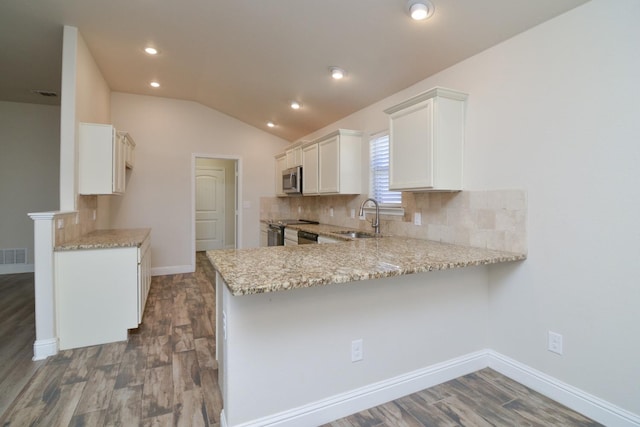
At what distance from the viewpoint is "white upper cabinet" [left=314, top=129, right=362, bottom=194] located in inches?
152

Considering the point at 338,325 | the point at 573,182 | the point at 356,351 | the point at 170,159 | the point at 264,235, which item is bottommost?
the point at 356,351

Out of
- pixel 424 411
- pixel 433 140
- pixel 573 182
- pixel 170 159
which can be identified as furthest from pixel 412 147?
pixel 170 159

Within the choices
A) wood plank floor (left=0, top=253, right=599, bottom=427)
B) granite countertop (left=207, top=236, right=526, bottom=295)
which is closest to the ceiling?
granite countertop (left=207, top=236, right=526, bottom=295)

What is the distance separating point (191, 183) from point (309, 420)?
458 cm

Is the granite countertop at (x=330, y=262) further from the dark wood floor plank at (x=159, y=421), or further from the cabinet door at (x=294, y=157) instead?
the cabinet door at (x=294, y=157)

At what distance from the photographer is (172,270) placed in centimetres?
532

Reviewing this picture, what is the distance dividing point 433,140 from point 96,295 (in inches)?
122

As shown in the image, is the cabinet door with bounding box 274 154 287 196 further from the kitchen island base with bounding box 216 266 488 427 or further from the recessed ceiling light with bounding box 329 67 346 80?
the kitchen island base with bounding box 216 266 488 427

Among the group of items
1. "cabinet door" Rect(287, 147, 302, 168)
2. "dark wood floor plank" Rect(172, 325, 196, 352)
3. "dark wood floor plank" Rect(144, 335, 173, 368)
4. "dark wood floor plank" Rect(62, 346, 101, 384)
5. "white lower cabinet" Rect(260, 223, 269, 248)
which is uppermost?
"cabinet door" Rect(287, 147, 302, 168)

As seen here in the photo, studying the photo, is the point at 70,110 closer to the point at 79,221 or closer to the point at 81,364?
the point at 79,221

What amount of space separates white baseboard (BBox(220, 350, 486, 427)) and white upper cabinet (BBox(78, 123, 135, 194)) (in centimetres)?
267

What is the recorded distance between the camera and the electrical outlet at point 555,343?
6.50 ft

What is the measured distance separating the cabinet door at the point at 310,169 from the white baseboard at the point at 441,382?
2756mm

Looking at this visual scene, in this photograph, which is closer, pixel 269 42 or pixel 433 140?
pixel 433 140
